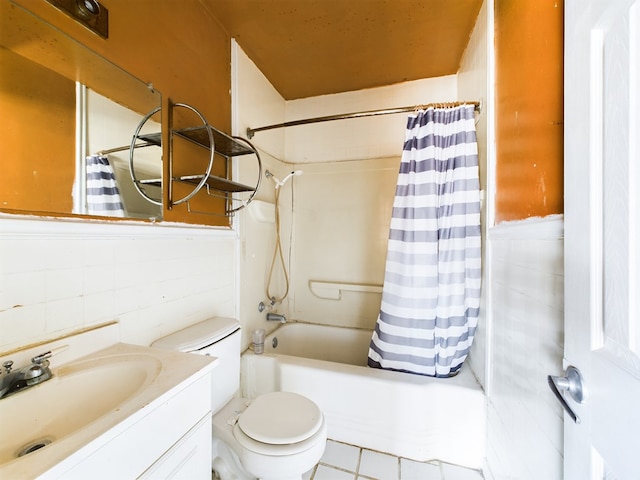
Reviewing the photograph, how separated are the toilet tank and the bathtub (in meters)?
0.32

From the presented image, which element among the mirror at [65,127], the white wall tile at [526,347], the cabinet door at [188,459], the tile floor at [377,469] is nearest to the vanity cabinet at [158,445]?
the cabinet door at [188,459]

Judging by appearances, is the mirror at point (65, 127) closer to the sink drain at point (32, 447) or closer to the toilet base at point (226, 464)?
the sink drain at point (32, 447)

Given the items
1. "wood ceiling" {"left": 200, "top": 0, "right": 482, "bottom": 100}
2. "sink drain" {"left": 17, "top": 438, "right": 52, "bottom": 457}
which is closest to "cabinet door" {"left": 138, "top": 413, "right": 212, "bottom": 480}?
"sink drain" {"left": 17, "top": 438, "right": 52, "bottom": 457}

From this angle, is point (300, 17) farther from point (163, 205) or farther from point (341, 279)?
point (341, 279)

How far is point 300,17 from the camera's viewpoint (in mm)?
1473

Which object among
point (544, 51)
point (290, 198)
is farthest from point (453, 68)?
point (290, 198)

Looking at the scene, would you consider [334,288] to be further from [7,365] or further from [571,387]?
[7,365]

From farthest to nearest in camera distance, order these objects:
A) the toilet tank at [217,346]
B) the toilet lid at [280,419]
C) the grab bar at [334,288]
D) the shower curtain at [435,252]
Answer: the grab bar at [334,288]
the shower curtain at [435,252]
the toilet tank at [217,346]
the toilet lid at [280,419]

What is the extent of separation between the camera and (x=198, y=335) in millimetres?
1169

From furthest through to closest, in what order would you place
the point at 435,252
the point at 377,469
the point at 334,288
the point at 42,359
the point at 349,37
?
the point at 334,288 → the point at 349,37 → the point at 435,252 → the point at 377,469 → the point at 42,359

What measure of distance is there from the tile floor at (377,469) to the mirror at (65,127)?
153cm

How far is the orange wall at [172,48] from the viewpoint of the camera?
948 mm

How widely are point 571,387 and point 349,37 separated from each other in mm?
1965

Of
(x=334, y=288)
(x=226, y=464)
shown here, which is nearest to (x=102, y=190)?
(x=226, y=464)
